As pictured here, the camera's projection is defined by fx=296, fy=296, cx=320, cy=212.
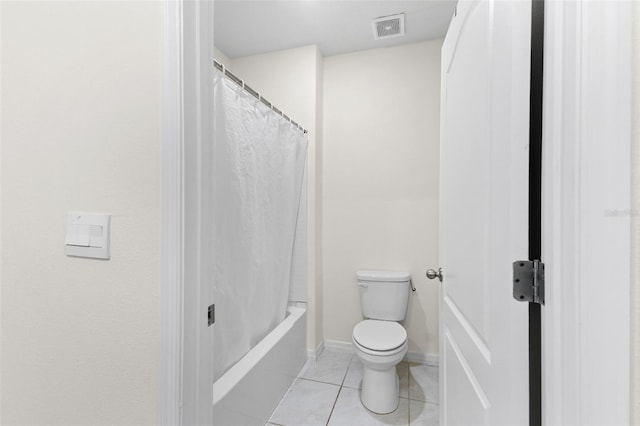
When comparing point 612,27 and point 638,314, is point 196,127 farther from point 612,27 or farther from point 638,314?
point 638,314

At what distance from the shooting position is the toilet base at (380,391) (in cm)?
168

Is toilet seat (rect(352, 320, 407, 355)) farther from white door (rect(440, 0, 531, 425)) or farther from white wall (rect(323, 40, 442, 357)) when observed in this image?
white door (rect(440, 0, 531, 425))

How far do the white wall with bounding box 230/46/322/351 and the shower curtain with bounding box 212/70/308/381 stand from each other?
0.22m

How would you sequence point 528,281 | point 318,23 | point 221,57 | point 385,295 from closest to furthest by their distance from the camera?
point 528,281
point 318,23
point 385,295
point 221,57

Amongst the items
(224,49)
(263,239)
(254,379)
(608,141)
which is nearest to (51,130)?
(263,239)

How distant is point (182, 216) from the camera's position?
0.67 meters

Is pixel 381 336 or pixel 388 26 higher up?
pixel 388 26

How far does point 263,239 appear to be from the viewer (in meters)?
1.76

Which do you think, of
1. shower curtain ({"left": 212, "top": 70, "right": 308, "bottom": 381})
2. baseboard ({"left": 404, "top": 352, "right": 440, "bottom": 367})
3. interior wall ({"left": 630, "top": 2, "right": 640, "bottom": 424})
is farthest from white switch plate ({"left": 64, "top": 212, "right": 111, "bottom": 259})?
baseboard ({"left": 404, "top": 352, "right": 440, "bottom": 367})

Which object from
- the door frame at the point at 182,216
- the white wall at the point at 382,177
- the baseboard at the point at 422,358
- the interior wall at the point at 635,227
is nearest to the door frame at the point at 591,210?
the interior wall at the point at 635,227

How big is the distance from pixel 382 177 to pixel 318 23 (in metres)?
1.18

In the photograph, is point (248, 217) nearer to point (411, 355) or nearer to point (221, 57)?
point (221, 57)

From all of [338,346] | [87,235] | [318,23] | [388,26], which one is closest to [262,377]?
[338,346]

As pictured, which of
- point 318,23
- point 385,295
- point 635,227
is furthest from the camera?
point 385,295
